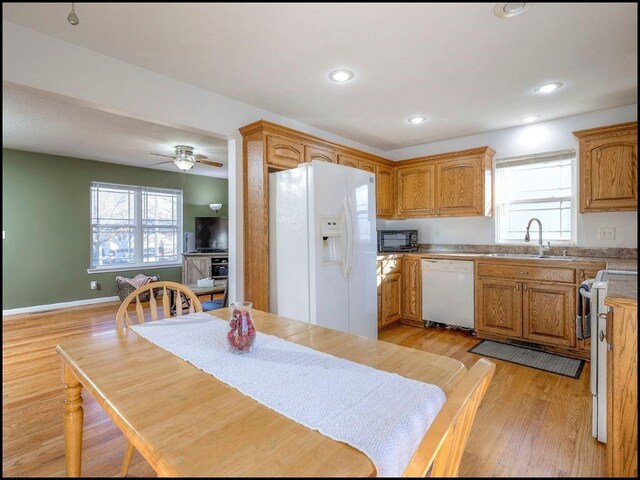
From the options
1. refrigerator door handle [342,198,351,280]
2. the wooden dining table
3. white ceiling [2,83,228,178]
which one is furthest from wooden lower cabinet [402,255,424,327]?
white ceiling [2,83,228,178]

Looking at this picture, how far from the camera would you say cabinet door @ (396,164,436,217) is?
3.81 m

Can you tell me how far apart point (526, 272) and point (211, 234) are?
515 cm

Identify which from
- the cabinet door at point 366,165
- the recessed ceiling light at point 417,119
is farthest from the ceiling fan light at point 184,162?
the recessed ceiling light at point 417,119

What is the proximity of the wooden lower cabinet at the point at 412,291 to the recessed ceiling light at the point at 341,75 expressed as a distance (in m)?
2.12

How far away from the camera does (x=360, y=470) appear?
567 millimetres

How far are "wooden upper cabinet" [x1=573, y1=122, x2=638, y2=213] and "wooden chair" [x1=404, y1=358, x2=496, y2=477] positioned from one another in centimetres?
38

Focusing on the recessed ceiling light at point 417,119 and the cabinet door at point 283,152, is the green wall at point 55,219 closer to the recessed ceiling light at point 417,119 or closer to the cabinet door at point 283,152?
the cabinet door at point 283,152

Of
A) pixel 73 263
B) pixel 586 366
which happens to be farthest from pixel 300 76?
pixel 586 366

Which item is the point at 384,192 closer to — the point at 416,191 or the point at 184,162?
the point at 416,191

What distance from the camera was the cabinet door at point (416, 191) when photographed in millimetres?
3809

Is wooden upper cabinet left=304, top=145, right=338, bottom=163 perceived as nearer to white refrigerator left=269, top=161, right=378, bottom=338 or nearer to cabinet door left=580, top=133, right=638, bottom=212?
white refrigerator left=269, top=161, right=378, bottom=338

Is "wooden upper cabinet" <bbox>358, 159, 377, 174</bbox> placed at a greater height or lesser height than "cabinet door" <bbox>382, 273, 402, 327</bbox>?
greater

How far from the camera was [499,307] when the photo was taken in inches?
122

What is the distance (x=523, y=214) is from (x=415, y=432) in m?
3.22
